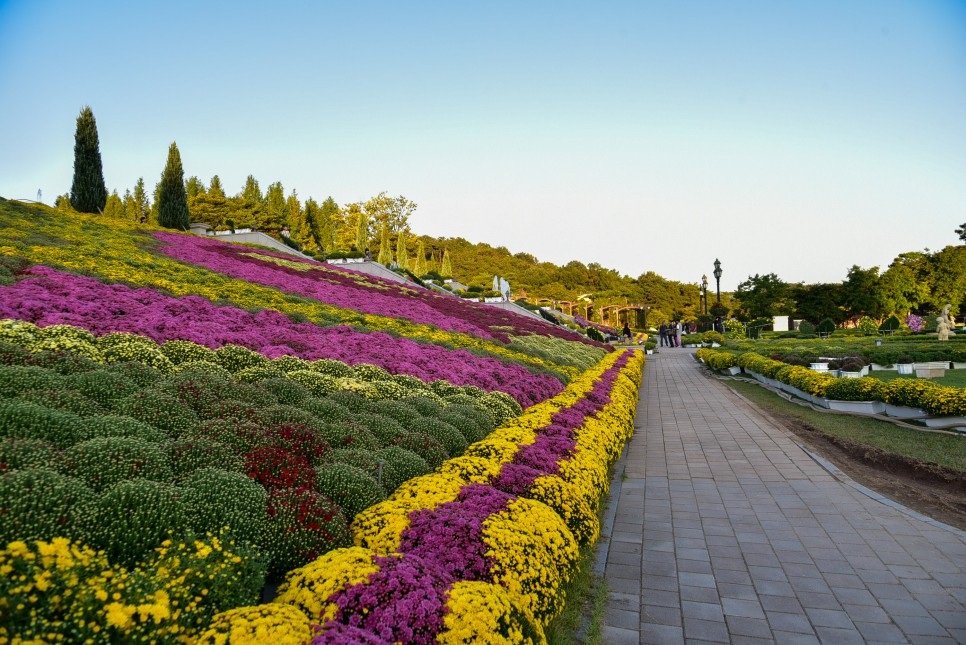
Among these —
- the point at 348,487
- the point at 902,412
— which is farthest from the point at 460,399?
the point at 902,412

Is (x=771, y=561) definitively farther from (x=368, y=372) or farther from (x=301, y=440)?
(x=368, y=372)

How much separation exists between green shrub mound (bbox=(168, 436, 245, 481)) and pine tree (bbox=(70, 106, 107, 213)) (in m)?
32.1

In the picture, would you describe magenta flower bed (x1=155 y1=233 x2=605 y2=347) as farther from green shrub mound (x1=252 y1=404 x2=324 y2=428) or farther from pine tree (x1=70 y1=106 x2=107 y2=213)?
pine tree (x1=70 y1=106 x2=107 y2=213)

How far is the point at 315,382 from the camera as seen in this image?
5.84 meters

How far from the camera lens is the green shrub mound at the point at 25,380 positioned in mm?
3693

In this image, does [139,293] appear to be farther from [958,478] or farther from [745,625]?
[958,478]

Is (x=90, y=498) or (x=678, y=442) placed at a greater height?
(x=90, y=498)

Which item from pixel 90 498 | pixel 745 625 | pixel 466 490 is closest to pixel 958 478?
pixel 745 625

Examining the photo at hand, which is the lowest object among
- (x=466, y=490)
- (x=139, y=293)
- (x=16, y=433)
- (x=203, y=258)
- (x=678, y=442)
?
(x=678, y=442)

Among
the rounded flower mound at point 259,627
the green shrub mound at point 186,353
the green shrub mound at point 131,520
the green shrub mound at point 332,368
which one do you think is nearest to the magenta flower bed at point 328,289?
the green shrub mound at point 332,368

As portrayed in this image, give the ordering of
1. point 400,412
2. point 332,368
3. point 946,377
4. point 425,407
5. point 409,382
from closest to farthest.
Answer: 1. point 400,412
2. point 425,407
3. point 332,368
4. point 409,382
5. point 946,377

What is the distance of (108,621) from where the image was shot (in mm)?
1801

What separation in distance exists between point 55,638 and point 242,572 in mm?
806

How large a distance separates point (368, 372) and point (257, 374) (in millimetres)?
1824
